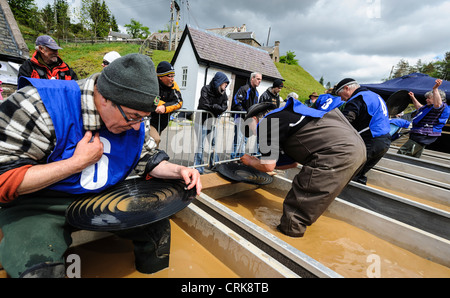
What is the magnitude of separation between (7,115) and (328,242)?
3309 millimetres

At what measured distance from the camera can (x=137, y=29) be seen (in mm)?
70750

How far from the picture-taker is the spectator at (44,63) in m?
3.55

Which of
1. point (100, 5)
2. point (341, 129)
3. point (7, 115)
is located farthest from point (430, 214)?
point (100, 5)

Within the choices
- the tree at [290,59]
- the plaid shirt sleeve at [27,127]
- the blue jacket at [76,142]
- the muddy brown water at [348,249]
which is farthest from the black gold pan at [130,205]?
the tree at [290,59]

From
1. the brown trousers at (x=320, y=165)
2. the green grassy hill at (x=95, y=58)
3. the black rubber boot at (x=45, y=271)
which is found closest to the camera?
the black rubber boot at (x=45, y=271)

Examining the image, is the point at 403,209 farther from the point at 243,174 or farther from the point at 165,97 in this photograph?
the point at 165,97

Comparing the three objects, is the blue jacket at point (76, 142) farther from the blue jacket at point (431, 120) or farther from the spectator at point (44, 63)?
the blue jacket at point (431, 120)

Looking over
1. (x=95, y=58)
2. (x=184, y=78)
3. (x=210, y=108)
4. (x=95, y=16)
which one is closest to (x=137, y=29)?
(x=95, y=16)

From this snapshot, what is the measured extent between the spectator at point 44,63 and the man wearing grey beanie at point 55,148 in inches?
117

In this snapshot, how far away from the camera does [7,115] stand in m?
1.17

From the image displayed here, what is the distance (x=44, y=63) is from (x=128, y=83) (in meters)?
3.75

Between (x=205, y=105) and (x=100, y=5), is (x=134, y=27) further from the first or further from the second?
(x=205, y=105)

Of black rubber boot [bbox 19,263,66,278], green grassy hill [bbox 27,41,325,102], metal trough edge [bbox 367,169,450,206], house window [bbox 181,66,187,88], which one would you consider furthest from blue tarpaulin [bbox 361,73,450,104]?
green grassy hill [bbox 27,41,325,102]

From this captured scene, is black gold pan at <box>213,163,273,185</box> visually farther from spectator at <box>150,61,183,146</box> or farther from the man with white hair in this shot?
the man with white hair
